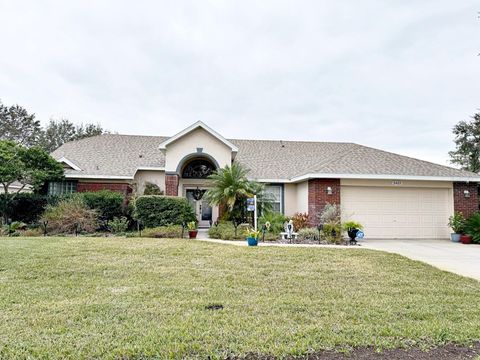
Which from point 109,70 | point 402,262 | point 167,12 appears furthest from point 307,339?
point 109,70

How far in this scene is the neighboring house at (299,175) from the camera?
15898mm

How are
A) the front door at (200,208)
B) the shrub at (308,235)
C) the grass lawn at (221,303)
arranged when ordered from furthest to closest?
1. the front door at (200,208)
2. the shrub at (308,235)
3. the grass lawn at (221,303)

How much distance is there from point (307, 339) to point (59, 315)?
132 inches

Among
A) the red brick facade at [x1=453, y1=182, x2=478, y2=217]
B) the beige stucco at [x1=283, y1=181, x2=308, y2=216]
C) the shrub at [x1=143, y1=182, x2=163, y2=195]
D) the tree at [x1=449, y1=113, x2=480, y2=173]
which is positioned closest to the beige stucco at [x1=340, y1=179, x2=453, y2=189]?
the red brick facade at [x1=453, y1=182, x2=478, y2=217]

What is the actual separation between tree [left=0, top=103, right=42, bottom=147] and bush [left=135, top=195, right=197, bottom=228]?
108 feet

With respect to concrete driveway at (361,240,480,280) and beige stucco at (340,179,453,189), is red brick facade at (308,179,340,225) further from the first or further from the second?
concrete driveway at (361,240,480,280)

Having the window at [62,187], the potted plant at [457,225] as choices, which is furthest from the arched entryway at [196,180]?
the potted plant at [457,225]

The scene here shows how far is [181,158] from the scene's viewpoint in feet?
59.6

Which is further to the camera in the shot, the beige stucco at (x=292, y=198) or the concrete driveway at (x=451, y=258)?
the beige stucco at (x=292, y=198)

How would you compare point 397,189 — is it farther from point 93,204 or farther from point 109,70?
point 109,70

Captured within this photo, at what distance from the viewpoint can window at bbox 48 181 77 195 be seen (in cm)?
1872

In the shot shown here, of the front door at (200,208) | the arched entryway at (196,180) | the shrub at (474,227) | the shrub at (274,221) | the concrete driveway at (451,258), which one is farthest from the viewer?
the front door at (200,208)

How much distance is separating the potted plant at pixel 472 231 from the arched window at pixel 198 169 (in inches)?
511

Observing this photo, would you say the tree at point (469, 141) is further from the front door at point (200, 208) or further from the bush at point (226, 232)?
the bush at point (226, 232)
